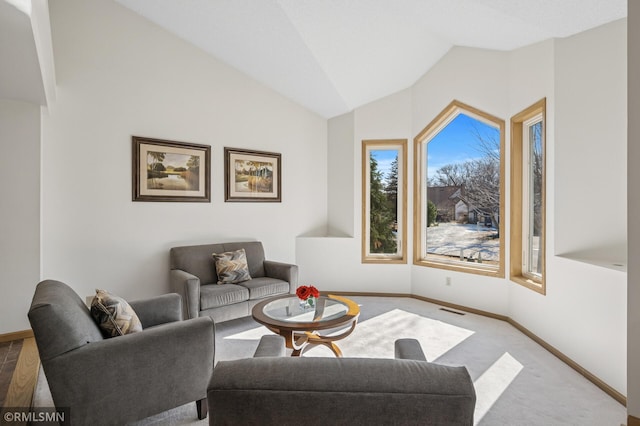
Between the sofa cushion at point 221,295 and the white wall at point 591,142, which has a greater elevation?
the white wall at point 591,142

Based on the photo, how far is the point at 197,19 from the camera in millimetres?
3789

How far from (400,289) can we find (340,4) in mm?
3726

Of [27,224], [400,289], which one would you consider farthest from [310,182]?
[27,224]

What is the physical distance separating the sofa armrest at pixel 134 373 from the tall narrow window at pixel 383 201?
346 cm

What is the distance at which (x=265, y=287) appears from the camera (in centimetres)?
396

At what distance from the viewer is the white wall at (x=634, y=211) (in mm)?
1086

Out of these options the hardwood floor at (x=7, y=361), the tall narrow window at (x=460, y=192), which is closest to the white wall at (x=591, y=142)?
the tall narrow window at (x=460, y=192)

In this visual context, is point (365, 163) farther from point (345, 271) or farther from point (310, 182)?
point (345, 271)

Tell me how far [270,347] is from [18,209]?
311cm

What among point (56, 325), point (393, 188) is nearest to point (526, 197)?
point (393, 188)

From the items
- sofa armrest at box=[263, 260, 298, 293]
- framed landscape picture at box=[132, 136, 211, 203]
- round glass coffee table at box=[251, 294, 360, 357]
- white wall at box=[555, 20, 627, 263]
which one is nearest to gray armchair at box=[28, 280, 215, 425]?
round glass coffee table at box=[251, 294, 360, 357]

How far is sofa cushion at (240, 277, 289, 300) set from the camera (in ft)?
12.7

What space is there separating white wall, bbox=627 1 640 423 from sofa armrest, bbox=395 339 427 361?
0.75 metres

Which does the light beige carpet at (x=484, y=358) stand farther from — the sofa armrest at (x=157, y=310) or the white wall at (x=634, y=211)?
the white wall at (x=634, y=211)
